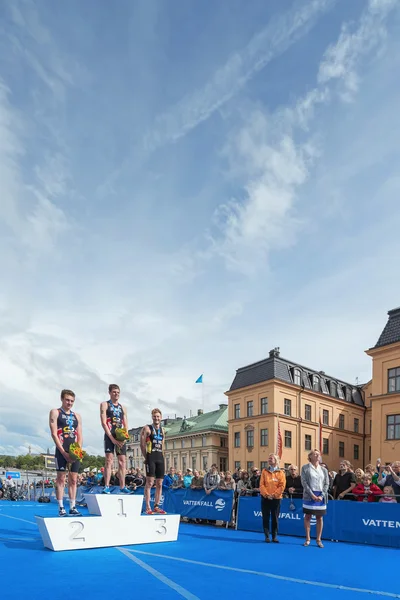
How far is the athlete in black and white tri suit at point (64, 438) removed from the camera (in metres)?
8.08

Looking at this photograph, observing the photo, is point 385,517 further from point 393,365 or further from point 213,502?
point 393,365

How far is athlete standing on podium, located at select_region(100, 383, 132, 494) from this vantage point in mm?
8664

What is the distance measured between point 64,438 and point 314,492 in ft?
16.2

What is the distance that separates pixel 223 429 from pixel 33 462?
12198 cm

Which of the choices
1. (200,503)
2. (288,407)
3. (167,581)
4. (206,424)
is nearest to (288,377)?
(288,407)

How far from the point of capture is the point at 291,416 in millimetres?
45188

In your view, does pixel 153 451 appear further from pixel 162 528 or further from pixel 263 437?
pixel 263 437

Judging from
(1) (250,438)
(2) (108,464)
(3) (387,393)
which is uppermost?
(3) (387,393)

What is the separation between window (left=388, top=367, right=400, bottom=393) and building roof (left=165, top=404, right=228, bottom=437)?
28.3m

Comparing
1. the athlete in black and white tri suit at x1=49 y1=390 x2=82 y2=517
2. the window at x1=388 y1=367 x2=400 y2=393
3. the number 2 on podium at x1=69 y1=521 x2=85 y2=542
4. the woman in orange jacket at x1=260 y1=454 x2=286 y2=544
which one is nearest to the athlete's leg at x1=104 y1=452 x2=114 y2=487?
the athlete in black and white tri suit at x1=49 y1=390 x2=82 y2=517

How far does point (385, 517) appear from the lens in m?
10.2

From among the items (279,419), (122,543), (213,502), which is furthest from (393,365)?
(122,543)

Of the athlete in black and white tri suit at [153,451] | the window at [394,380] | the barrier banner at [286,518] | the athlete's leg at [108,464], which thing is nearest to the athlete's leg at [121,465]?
the athlete's leg at [108,464]

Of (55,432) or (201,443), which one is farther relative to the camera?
(201,443)
